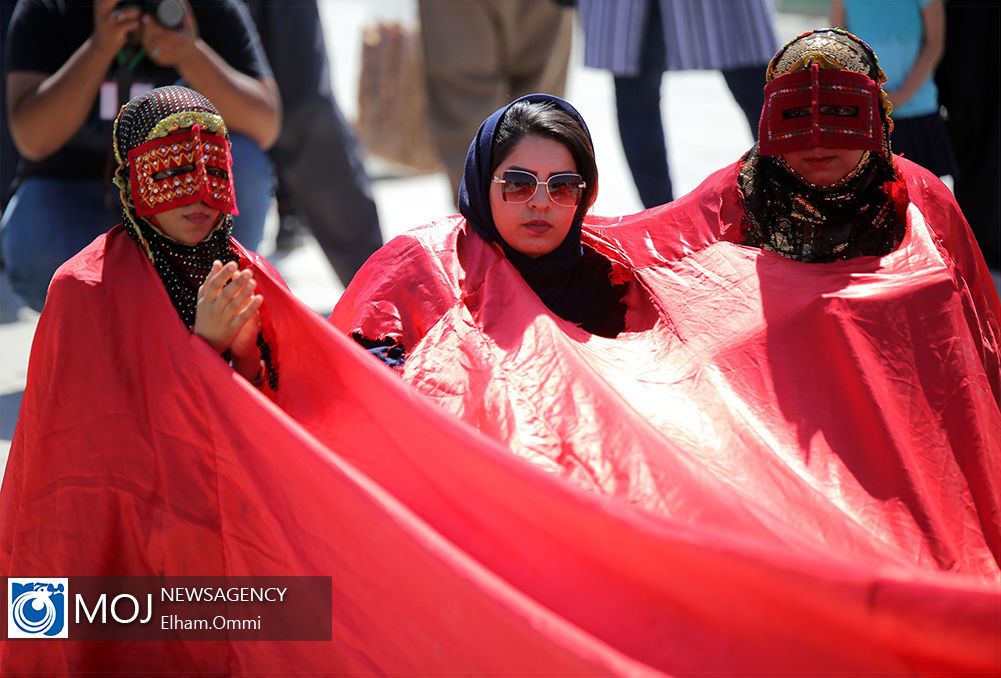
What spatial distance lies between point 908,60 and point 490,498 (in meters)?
3.87

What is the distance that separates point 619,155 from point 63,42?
5.60m

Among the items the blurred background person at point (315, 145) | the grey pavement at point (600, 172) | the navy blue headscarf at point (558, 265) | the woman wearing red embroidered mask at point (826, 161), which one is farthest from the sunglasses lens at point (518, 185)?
the blurred background person at point (315, 145)

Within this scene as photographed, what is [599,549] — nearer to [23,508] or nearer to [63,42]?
[23,508]

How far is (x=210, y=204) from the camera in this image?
3.05 meters

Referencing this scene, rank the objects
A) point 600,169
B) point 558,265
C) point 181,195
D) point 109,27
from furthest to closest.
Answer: point 600,169
point 109,27
point 558,265
point 181,195

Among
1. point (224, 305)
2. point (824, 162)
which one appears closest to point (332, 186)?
point (824, 162)

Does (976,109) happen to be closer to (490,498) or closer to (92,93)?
(92,93)

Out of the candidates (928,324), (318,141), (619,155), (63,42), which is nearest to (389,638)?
(928,324)

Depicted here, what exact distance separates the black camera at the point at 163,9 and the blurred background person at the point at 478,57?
6.99 feet

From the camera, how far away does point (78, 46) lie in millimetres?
4562

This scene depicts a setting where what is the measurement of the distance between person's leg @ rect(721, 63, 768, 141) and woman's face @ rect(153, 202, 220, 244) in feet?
9.95

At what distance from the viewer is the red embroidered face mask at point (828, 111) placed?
339cm

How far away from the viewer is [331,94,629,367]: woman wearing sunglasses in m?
3.18

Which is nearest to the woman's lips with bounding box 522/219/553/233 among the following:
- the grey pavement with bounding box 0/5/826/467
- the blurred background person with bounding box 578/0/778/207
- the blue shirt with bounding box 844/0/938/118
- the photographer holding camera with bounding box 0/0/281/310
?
the photographer holding camera with bounding box 0/0/281/310
